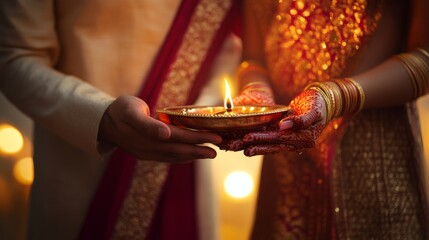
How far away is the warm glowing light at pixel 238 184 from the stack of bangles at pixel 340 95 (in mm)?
1989

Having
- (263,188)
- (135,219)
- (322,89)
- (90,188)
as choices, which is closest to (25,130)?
(90,188)

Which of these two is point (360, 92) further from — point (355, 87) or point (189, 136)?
point (189, 136)

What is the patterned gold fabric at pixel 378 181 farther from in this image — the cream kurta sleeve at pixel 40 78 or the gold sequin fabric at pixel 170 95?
the cream kurta sleeve at pixel 40 78

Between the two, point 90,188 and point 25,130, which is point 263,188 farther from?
point 25,130

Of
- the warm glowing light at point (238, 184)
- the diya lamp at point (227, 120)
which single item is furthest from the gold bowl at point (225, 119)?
the warm glowing light at point (238, 184)

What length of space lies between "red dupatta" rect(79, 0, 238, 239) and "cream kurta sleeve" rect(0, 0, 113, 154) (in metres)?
0.17

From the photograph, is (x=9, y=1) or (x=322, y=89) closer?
(x=322, y=89)

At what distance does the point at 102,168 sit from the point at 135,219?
0.16m

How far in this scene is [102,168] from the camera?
113 cm

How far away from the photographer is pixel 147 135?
818 millimetres

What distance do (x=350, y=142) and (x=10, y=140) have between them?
1.29m

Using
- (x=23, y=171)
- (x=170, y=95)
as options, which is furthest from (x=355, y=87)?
(x=23, y=171)

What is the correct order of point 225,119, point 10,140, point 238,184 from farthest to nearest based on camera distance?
1. point 238,184
2. point 10,140
3. point 225,119

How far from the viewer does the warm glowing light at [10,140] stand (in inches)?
63.6
